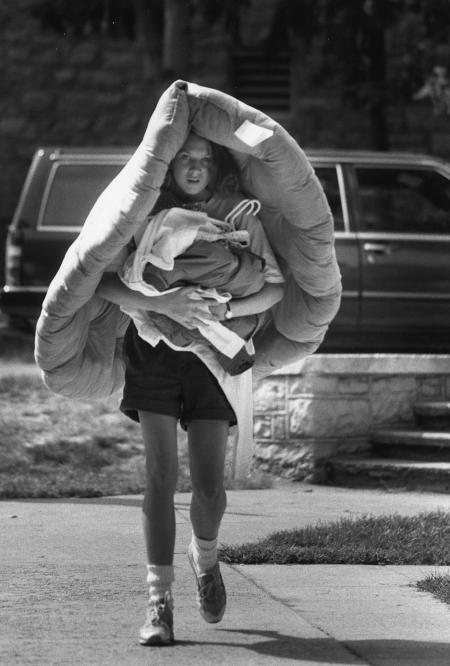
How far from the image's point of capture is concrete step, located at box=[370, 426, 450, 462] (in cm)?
826

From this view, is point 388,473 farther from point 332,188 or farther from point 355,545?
point 332,188

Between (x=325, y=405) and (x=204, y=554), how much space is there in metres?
3.89

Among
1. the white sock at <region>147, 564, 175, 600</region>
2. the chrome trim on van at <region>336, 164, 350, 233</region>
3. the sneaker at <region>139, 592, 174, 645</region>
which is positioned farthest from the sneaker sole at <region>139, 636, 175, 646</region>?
the chrome trim on van at <region>336, 164, 350, 233</region>

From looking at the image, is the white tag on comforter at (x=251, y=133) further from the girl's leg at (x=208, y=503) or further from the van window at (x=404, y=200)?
the van window at (x=404, y=200)

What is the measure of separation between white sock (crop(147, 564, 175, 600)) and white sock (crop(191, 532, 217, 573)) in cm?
17

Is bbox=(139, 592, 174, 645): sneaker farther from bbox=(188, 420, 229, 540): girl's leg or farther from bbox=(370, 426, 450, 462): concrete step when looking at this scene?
bbox=(370, 426, 450, 462): concrete step

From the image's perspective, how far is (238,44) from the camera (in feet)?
56.1

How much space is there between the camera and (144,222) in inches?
177

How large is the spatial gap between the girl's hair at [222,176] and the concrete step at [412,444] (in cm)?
392

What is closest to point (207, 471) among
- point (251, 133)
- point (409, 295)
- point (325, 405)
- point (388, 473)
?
point (251, 133)

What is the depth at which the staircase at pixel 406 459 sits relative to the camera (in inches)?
317

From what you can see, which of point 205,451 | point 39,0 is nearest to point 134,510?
point 205,451

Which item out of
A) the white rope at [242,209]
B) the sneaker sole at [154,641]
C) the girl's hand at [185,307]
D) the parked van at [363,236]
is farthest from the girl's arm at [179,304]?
the parked van at [363,236]

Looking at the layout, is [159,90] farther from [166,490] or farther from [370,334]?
[166,490]
